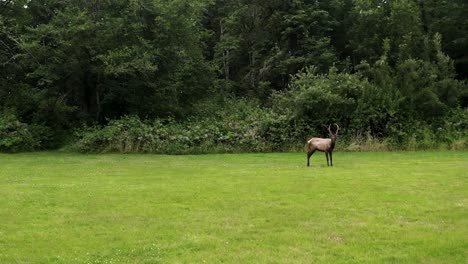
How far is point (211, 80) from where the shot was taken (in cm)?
3788

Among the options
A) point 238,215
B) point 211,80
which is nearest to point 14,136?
point 211,80

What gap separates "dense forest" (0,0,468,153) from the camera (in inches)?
1078

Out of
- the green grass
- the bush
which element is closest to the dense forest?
the bush

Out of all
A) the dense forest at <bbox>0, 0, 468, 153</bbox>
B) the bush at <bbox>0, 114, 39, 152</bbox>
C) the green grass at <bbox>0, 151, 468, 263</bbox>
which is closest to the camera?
the green grass at <bbox>0, 151, 468, 263</bbox>

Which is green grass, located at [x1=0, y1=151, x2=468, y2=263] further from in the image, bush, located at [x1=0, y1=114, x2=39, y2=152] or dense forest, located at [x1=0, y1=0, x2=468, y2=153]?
bush, located at [x1=0, y1=114, x2=39, y2=152]

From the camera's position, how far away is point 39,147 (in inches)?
1150

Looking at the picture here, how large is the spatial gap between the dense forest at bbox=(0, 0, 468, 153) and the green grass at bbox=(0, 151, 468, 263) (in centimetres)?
859

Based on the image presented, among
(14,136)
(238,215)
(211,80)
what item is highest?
(211,80)

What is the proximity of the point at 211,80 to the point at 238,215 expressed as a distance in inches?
1115

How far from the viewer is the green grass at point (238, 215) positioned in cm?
746

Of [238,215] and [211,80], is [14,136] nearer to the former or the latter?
[211,80]

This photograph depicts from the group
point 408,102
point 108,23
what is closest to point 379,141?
point 408,102

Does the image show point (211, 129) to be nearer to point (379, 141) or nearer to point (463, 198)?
point (379, 141)

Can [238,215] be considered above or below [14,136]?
below
